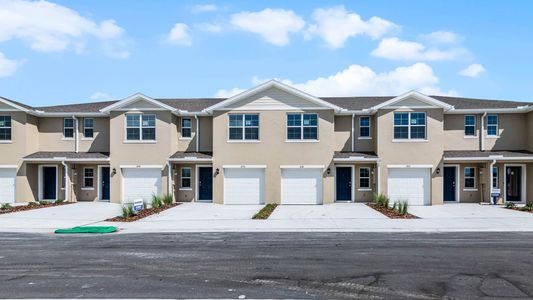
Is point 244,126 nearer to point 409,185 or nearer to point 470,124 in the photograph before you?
point 409,185

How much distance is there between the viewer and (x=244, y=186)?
24.9 meters

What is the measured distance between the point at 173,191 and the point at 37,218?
27.4 feet

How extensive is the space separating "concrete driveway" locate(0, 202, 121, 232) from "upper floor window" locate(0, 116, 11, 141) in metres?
6.78

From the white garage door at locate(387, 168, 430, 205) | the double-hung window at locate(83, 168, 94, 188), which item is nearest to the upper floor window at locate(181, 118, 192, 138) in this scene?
the double-hung window at locate(83, 168, 94, 188)

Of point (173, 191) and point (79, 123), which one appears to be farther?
point (79, 123)

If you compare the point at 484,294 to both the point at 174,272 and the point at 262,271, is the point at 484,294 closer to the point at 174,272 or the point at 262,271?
the point at 262,271

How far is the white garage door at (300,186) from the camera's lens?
2456cm

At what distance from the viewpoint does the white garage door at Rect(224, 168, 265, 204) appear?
24.8m

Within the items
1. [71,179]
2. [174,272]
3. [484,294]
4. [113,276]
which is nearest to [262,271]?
[174,272]

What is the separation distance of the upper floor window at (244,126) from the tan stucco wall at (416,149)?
7338mm

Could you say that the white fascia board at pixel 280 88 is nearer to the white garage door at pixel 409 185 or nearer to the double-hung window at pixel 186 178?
the double-hung window at pixel 186 178

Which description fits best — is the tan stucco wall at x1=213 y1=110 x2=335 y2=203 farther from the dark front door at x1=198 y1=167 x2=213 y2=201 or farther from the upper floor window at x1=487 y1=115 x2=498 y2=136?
the upper floor window at x1=487 y1=115 x2=498 y2=136

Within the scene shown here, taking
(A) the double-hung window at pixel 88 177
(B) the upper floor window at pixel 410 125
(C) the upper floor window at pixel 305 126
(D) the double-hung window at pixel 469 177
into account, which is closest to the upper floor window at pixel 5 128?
(A) the double-hung window at pixel 88 177

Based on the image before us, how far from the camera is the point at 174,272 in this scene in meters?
9.19
